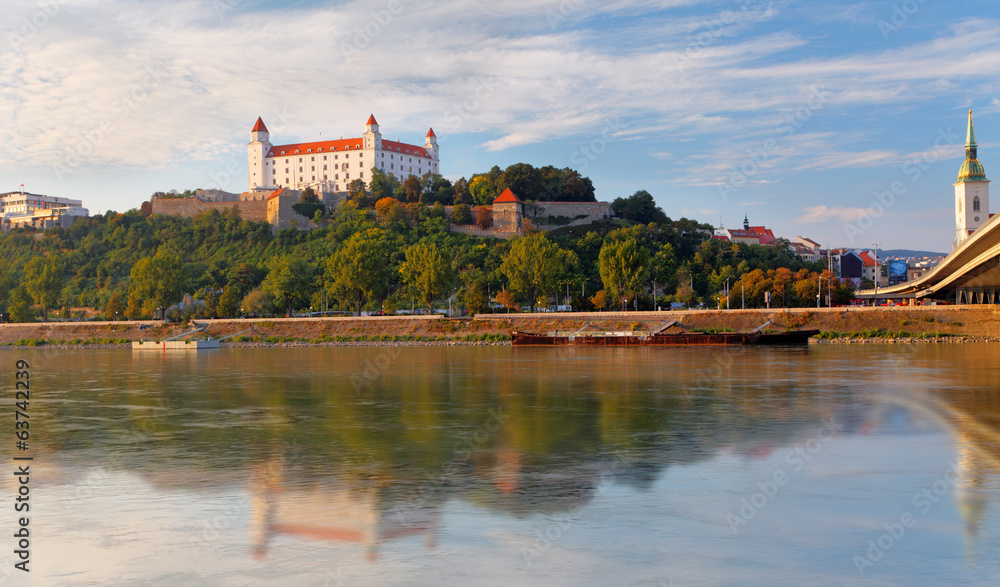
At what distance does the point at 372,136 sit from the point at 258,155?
2260 centimetres

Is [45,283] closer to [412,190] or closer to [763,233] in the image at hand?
[412,190]

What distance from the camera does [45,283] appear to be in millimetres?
94562

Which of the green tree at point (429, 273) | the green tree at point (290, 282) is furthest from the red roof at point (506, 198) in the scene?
the green tree at point (290, 282)

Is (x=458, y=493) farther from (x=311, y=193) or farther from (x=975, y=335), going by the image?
(x=311, y=193)

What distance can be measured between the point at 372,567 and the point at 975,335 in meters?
57.4

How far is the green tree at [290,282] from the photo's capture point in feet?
288

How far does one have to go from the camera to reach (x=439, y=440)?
1598cm

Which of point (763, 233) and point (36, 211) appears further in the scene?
point (763, 233)

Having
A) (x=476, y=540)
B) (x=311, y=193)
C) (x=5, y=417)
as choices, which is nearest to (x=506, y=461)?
(x=476, y=540)

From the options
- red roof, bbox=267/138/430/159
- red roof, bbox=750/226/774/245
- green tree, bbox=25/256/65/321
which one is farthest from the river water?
red roof, bbox=750/226/774/245

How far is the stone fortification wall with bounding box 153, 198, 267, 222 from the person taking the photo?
123 m

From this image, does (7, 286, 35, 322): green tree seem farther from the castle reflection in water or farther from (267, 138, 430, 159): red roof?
the castle reflection in water

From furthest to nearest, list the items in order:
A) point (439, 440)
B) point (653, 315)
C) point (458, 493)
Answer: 1. point (653, 315)
2. point (439, 440)
3. point (458, 493)

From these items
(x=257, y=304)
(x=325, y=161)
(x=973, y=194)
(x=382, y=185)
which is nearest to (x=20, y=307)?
(x=257, y=304)
